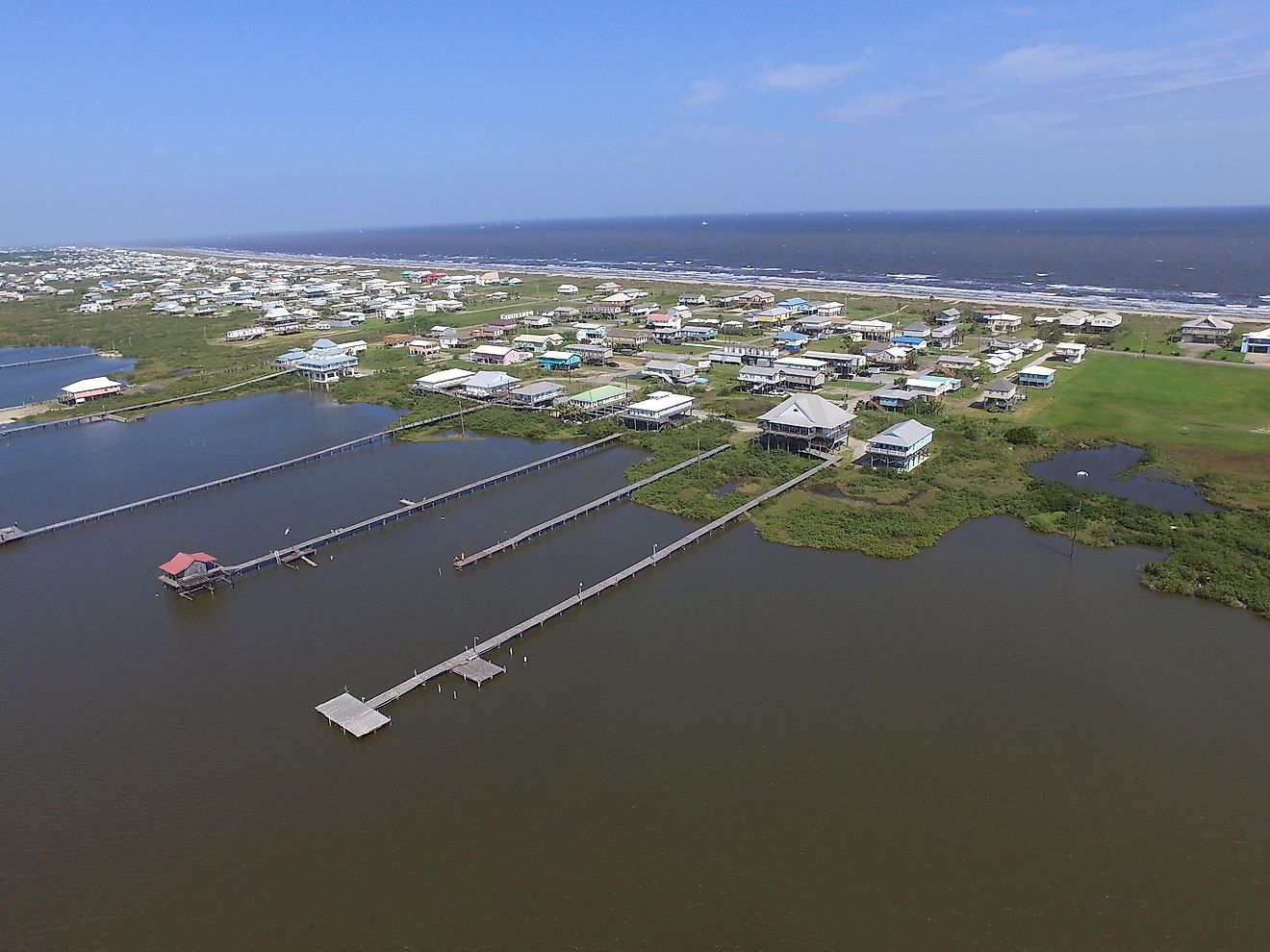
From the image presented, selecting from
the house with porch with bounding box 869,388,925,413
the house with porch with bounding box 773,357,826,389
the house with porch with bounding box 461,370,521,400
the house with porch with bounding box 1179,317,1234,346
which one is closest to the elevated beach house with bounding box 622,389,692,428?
the house with porch with bounding box 773,357,826,389

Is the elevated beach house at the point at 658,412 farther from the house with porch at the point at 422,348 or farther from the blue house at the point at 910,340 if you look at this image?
the house with porch at the point at 422,348

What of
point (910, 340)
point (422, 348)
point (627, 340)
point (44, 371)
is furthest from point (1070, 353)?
point (44, 371)

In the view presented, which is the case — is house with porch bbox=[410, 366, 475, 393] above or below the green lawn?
below

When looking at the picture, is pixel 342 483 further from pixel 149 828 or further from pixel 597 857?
pixel 597 857

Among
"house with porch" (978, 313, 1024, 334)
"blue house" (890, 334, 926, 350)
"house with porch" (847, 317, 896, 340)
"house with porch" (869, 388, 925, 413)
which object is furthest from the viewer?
"house with porch" (978, 313, 1024, 334)

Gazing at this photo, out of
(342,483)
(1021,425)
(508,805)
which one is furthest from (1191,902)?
(342,483)

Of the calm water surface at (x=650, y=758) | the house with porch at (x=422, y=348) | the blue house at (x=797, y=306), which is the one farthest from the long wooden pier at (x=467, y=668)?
the blue house at (x=797, y=306)

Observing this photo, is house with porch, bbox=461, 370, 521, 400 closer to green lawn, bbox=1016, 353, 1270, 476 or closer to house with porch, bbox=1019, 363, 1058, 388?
green lawn, bbox=1016, 353, 1270, 476
